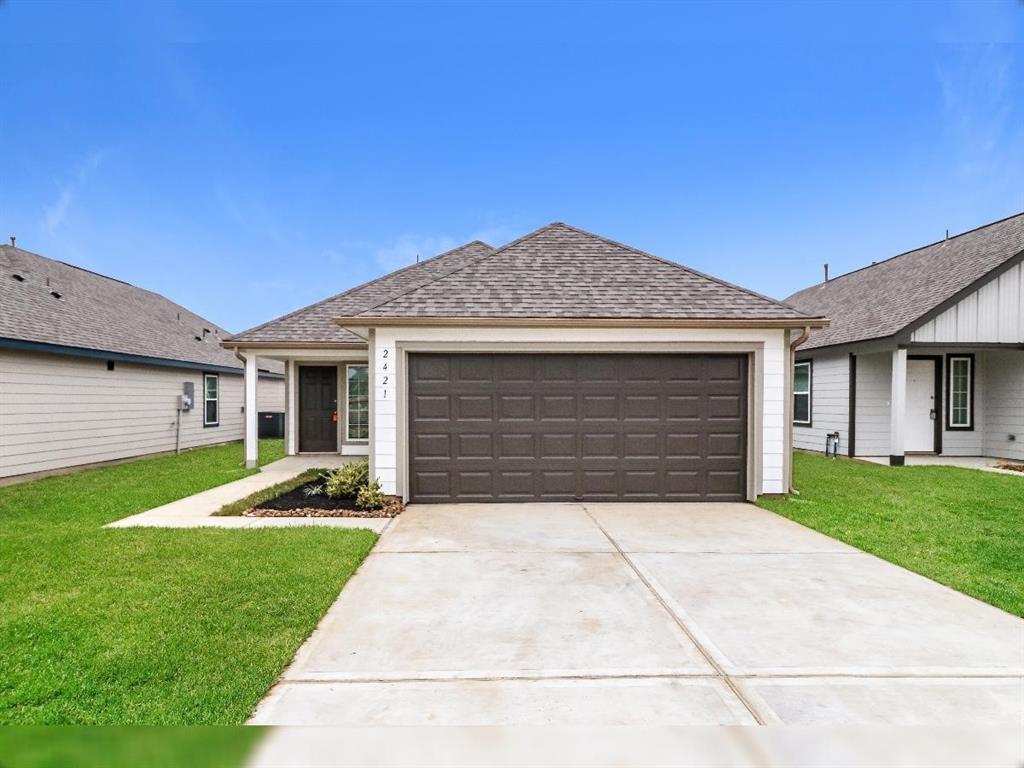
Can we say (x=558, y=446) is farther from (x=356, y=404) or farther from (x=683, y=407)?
(x=356, y=404)

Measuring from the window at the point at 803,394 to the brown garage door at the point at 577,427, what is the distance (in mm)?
7820

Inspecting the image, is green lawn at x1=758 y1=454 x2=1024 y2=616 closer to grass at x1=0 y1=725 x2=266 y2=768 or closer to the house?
the house

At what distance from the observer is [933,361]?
1281cm

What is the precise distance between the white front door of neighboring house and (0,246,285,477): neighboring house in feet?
51.5

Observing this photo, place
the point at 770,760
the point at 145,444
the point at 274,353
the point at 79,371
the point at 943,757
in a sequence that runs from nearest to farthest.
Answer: the point at 943,757 < the point at 770,760 < the point at 79,371 < the point at 274,353 < the point at 145,444

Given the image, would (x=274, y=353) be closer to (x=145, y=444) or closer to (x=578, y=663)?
(x=145, y=444)

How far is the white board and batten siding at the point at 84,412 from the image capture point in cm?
950

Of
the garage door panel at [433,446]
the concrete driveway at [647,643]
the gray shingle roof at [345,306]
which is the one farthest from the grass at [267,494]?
the gray shingle roof at [345,306]

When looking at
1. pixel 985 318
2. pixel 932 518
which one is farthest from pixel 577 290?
pixel 985 318

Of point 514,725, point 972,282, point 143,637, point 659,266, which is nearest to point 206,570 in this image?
point 143,637

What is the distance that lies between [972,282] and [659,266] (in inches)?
318

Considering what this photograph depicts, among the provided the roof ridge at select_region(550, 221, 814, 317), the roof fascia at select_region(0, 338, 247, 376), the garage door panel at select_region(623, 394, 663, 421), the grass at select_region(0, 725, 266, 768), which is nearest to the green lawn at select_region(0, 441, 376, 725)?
the grass at select_region(0, 725, 266, 768)

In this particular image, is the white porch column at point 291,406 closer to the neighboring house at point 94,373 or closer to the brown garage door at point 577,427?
the neighboring house at point 94,373

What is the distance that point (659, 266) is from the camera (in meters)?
9.13
